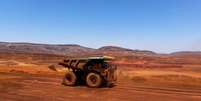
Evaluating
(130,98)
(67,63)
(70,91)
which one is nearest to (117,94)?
(130,98)

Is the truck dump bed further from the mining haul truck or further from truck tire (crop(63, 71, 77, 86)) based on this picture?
truck tire (crop(63, 71, 77, 86))

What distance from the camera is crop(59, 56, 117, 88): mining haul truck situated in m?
19.8

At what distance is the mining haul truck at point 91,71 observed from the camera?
65.0ft

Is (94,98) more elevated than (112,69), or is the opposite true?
(112,69)

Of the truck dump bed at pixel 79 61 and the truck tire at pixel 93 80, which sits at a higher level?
the truck dump bed at pixel 79 61

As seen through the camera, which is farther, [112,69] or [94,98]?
[112,69]

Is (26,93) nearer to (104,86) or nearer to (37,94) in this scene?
(37,94)

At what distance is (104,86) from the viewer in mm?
20188

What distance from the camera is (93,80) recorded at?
1994 cm

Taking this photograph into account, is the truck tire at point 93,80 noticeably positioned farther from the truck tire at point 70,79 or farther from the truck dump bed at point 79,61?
the truck tire at point 70,79

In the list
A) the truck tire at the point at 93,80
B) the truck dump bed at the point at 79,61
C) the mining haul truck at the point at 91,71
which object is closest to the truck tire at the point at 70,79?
Result: the mining haul truck at the point at 91,71

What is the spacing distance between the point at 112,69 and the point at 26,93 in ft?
18.8

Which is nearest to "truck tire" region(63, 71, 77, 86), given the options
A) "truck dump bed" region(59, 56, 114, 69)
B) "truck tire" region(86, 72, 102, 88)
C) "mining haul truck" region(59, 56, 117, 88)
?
"mining haul truck" region(59, 56, 117, 88)

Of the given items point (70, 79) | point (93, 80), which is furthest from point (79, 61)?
point (93, 80)
